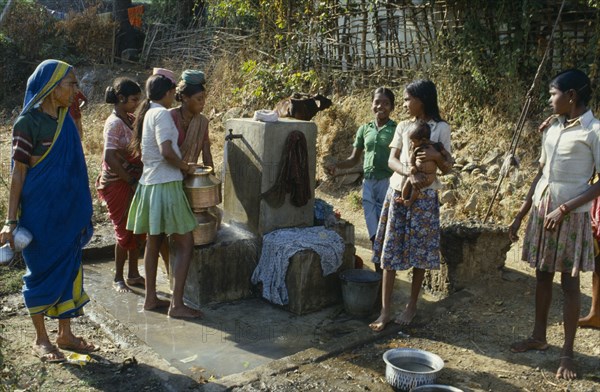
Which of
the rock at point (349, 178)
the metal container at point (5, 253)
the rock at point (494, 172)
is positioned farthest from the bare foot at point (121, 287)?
the rock at point (494, 172)

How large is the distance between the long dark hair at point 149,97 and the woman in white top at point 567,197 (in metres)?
2.81

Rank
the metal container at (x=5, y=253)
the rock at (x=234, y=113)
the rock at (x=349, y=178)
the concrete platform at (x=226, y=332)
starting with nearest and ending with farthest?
the metal container at (x=5, y=253) < the concrete platform at (x=226, y=332) < the rock at (x=349, y=178) < the rock at (x=234, y=113)

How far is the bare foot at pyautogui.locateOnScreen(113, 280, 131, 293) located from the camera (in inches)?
223

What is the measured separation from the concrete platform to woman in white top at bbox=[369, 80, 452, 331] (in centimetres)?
41

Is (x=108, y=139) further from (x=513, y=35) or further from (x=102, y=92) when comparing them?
(x=102, y=92)

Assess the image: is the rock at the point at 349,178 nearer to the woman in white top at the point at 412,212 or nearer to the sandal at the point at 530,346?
the woman in white top at the point at 412,212

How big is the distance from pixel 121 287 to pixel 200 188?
1307mm

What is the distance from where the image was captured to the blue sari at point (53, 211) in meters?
4.13

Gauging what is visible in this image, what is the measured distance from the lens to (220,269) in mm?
5430

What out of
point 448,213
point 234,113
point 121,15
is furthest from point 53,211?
point 121,15

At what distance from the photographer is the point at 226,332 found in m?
4.89

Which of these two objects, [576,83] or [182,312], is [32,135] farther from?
[576,83]

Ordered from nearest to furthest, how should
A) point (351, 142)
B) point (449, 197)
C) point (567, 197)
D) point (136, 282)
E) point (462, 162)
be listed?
point (567, 197) < point (136, 282) < point (449, 197) < point (462, 162) < point (351, 142)

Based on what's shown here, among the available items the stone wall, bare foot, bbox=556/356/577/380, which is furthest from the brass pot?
bare foot, bbox=556/356/577/380
